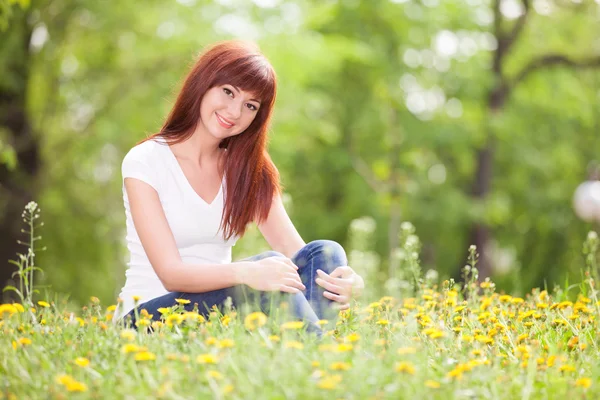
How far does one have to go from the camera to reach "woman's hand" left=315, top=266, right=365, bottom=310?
2930 mm

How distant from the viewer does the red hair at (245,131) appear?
3.21m

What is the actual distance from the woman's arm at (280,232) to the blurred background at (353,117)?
2.18 meters

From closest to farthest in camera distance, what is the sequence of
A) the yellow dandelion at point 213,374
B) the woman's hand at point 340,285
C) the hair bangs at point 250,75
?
the yellow dandelion at point 213,374 < the woman's hand at point 340,285 < the hair bangs at point 250,75

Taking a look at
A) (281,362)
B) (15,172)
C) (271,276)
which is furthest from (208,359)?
(15,172)

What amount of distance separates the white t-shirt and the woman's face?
0.23 meters

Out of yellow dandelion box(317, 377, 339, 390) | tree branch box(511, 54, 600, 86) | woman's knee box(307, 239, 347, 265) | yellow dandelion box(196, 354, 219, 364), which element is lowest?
yellow dandelion box(317, 377, 339, 390)

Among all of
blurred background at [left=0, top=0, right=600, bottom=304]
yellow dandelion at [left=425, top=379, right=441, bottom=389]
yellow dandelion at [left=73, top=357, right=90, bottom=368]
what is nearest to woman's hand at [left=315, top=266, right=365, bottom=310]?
yellow dandelion at [left=425, top=379, right=441, bottom=389]

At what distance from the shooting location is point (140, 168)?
302cm

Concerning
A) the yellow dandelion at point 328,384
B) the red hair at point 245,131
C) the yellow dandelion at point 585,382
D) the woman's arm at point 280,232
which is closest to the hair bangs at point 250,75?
the red hair at point 245,131

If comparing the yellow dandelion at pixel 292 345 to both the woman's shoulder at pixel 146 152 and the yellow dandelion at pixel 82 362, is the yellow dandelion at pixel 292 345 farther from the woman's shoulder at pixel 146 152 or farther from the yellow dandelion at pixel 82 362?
the woman's shoulder at pixel 146 152

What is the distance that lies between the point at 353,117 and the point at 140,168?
34.6ft

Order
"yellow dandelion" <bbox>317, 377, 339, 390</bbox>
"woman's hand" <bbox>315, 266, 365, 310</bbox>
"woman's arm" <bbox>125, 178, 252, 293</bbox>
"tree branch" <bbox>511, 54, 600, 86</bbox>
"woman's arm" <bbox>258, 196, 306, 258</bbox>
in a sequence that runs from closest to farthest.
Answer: "yellow dandelion" <bbox>317, 377, 339, 390</bbox>, "woman's arm" <bbox>125, 178, 252, 293</bbox>, "woman's hand" <bbox>315, 266, 365, 310</bbox>, "woman's arm" <bbox>258, 196, 306, 258</bbox>, "tree branch" <bbox>511, 54, 600, 86</bbox>

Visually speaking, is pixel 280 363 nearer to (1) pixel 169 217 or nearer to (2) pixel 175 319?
(2) pixel 175 319

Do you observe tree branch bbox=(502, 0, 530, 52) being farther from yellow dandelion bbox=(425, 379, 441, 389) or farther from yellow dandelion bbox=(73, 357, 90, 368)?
yellow dandelion bbox=(73, 357, 90, 368)
